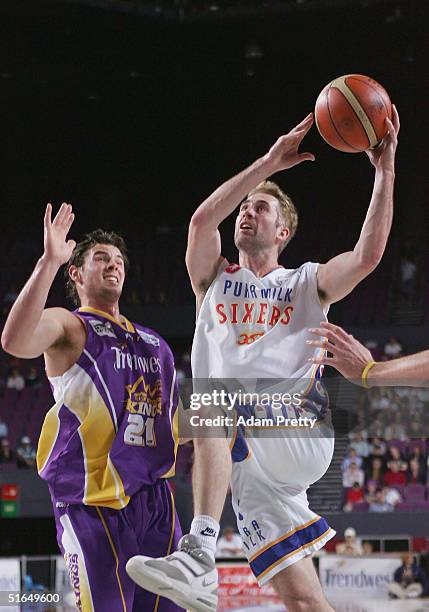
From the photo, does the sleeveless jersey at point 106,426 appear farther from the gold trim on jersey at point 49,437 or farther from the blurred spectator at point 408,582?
the blurred spectator at point 408,582

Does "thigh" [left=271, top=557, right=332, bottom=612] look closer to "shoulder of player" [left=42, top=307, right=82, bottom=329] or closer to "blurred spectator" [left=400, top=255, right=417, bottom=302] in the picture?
"shoulder of player" [left=42, top=307, right=82, bottom=329]

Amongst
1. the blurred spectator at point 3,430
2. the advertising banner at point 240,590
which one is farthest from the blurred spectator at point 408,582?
the blurred spectator at point 3,430

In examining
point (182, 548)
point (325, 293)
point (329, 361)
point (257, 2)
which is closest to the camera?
point (329, 361)

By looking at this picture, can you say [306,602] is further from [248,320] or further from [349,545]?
[349,545]

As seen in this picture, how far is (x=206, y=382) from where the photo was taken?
416 cm

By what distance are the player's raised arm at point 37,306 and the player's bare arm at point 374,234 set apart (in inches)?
48.7

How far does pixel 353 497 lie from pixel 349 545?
447 millimetres

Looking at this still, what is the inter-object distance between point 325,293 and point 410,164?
26.4ft

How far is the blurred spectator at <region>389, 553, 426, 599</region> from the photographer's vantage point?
6891mm

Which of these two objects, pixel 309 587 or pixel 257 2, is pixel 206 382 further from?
pixel 257 2

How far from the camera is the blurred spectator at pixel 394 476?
822 centimetres

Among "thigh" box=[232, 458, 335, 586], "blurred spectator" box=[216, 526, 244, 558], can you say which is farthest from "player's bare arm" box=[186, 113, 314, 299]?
"blurred spectator" box=[216, 526, 244, 558]

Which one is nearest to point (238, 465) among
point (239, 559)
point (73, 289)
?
point (73, 289)

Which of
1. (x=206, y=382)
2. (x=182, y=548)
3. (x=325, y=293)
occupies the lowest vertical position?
(x=182, y=548)
